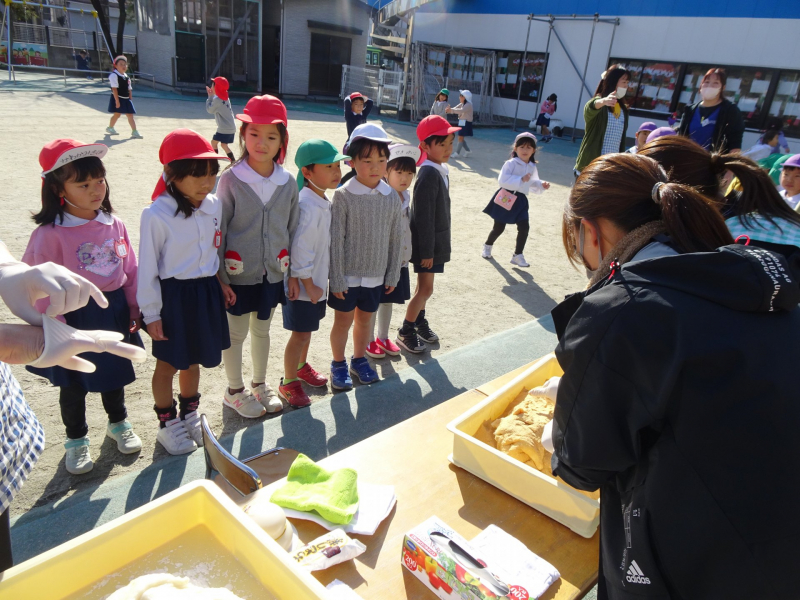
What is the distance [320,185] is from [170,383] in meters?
1.33

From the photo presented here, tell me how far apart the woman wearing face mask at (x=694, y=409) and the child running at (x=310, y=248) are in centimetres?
205

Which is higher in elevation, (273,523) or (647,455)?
(647,455)

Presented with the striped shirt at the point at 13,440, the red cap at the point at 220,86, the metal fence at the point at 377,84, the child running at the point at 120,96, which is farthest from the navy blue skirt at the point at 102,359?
the metal fence at the point at 377,84

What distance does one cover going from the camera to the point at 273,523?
136 cm

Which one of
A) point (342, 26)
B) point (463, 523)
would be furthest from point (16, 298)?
point (342, 26)

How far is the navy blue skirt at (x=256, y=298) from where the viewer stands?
302 centimetres

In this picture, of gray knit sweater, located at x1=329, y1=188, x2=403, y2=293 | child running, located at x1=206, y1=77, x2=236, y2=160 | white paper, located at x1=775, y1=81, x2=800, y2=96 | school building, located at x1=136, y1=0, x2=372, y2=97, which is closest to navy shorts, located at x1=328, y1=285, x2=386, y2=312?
gray knit sweater, located at x1=329, y1=188, x2=403, y2=293

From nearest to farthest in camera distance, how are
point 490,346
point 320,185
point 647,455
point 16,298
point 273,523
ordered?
point 16,298
point 647,455
point 273,523
point 320,185
point 490,346

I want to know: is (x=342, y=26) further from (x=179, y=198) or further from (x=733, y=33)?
(x=179, y=198)

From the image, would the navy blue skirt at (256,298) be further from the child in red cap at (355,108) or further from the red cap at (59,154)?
the child in red cap at (355,108)

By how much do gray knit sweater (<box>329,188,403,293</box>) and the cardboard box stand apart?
2040mm

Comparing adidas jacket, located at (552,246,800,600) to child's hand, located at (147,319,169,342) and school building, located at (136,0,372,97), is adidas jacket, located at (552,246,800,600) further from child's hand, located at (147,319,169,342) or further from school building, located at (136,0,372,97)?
school building, located at (136,0,372,97)

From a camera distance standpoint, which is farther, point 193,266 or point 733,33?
point 733,33

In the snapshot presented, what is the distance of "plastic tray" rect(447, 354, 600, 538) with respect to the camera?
1.56 meters
